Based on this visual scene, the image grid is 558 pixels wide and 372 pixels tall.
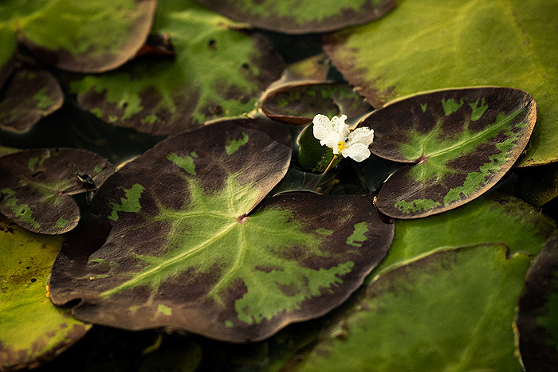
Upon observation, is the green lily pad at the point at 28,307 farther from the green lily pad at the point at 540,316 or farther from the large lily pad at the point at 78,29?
the green lily pad at the point at 540,316

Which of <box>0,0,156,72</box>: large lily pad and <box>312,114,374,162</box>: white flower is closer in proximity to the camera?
<box>312,114,374,162</box>: white flower

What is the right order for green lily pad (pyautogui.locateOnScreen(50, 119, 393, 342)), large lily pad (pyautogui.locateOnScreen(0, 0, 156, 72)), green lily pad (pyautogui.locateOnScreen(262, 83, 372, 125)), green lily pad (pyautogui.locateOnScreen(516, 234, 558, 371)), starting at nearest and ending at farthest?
green lily pad (pyautogui.locateOnScreen(516, 234, 558, 371)), green lily pad (pyautogui.locateOnScreen(50, 119, 393, 342)), green lily pad (pyautogui.locateOnScreen(262, 83, 372, 125)), large lily pad (pyautogui.locateOnScreen(0, 0, 156, 72))

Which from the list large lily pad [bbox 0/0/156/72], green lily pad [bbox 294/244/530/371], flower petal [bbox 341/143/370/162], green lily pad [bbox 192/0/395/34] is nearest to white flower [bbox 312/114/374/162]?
flower petal [bbox 341/143/370/162]

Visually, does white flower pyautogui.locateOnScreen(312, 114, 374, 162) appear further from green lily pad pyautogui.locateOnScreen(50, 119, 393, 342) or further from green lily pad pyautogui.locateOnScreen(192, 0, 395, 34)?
green lily pad pyautogui.locateOnScreen(192, 0, 395, 34)

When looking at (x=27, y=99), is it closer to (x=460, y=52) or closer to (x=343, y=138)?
(x=343, y=138)

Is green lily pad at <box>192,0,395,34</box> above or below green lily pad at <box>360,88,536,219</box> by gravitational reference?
above

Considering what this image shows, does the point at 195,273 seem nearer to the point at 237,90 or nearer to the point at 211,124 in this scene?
the point at 211,124

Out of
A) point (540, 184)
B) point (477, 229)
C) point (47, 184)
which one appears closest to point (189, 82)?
point (47, 184)
